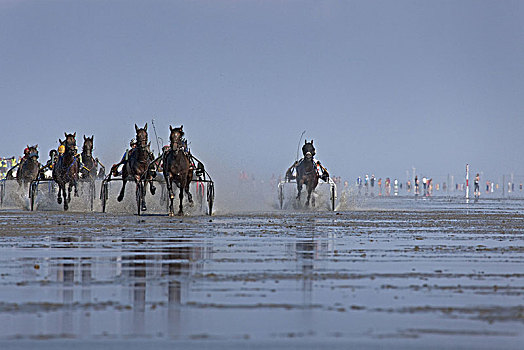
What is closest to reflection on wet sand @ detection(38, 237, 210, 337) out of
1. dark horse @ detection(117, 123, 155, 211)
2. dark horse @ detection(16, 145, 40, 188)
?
dark horse @ detection(117, 123, 155, 211)

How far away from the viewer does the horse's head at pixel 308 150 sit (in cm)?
4258

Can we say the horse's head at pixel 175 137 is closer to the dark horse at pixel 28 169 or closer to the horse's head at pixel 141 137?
the horse's head at pixel 141 137

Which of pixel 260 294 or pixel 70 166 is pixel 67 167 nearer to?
pixel 70 166

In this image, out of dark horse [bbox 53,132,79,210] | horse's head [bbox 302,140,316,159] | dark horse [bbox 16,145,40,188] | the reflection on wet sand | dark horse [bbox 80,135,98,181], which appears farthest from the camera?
dark horse [bbox 16,145,40,188]

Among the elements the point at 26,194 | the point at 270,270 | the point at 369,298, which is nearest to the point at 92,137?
the point at 26,194

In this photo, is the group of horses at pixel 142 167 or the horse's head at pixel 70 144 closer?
the group of horses at pixel 142 167

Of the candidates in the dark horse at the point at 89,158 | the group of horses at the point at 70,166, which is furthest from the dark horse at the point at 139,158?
the dark horse at the point at 89,158

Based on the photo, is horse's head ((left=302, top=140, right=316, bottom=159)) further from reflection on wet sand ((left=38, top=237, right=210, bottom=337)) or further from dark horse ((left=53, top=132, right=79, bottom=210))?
reflection on wet sand ((left=38, top=237, right=210, bottom=337))

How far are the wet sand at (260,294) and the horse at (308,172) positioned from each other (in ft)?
80.0

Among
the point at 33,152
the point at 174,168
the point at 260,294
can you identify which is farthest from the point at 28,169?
the point at 260,294

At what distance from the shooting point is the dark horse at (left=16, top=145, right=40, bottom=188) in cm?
4627

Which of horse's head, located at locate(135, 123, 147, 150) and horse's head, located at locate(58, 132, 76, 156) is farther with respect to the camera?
horse's head, located at locate(58, 132, 76, 156)

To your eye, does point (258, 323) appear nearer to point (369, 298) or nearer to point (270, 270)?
point (369, 298)

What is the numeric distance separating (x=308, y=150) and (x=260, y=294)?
3420cm
